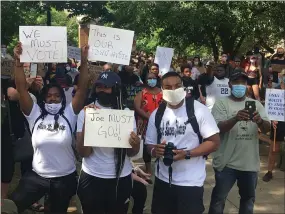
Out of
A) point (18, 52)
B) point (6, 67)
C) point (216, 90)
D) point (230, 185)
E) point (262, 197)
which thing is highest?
point (18, 52)

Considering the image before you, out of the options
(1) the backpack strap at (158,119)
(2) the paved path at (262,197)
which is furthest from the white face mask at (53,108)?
(2) the paved path at (262,197)

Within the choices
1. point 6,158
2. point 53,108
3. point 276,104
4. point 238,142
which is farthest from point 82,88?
point 276,104

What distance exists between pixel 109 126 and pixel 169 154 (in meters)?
0.53

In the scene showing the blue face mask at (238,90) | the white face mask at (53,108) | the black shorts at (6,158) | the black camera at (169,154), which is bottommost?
the black shorts at (6,158)

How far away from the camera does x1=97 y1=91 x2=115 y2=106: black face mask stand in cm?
378

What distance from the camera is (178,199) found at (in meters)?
3.77

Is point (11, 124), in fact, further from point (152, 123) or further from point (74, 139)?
point (152, 123)

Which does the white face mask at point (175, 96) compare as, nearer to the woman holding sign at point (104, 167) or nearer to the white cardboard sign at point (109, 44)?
the woman holding sign at point (104, 167)

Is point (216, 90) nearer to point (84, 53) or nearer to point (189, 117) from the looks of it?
point (84, 53)

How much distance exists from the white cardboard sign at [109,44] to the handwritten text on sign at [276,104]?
200 centimetres

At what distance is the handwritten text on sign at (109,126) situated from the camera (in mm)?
3625

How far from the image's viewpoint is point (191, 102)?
3820 mm

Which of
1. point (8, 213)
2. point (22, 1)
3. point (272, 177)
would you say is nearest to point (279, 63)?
point (272, 177)

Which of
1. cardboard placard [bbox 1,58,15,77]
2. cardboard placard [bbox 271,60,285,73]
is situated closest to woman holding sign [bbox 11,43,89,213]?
cardboard placard [bbox 1,58,15,77]
